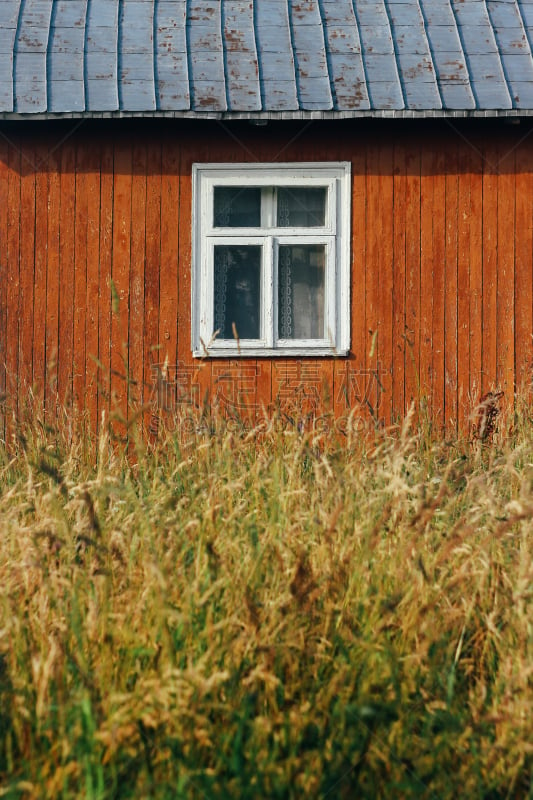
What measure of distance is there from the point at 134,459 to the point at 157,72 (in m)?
3.02

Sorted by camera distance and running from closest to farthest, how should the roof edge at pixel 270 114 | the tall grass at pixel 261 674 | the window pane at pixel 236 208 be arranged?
the tall grass at pixel 261 674, the roof edge at pixel 270 114, the window pane at pixel 236 208

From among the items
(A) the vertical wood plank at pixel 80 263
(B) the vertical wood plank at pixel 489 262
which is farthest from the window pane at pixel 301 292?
(A) the vertical wood plank at pixel 80 263

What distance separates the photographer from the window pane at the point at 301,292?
787 centimetres

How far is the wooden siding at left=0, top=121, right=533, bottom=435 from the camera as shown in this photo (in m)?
7.77

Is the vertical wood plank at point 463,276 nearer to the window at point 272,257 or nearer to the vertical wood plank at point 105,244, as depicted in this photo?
the window at point 272,257

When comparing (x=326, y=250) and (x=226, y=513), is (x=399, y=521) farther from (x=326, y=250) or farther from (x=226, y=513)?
(x=326, y=250)

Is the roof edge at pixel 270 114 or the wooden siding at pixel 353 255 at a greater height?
the roof edge at pixel 270 114

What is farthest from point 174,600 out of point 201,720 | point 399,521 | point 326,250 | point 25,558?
point 326,250

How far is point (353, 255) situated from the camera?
7.81m

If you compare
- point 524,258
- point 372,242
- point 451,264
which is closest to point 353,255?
point 372,242

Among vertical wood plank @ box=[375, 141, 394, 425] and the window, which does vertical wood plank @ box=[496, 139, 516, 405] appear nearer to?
vertical wood plank @ box=[375, 141, 394, 425]

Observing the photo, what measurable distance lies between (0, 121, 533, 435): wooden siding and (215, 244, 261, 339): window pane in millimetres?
262

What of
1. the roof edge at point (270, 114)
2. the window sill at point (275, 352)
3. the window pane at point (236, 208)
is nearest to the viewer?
the roof edge at point (270, 114)

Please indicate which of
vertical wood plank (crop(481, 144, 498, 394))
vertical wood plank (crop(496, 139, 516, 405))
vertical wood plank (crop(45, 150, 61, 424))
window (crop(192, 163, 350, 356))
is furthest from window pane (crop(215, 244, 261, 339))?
vertical wood plank (crop(496, 139, 516, 405))
